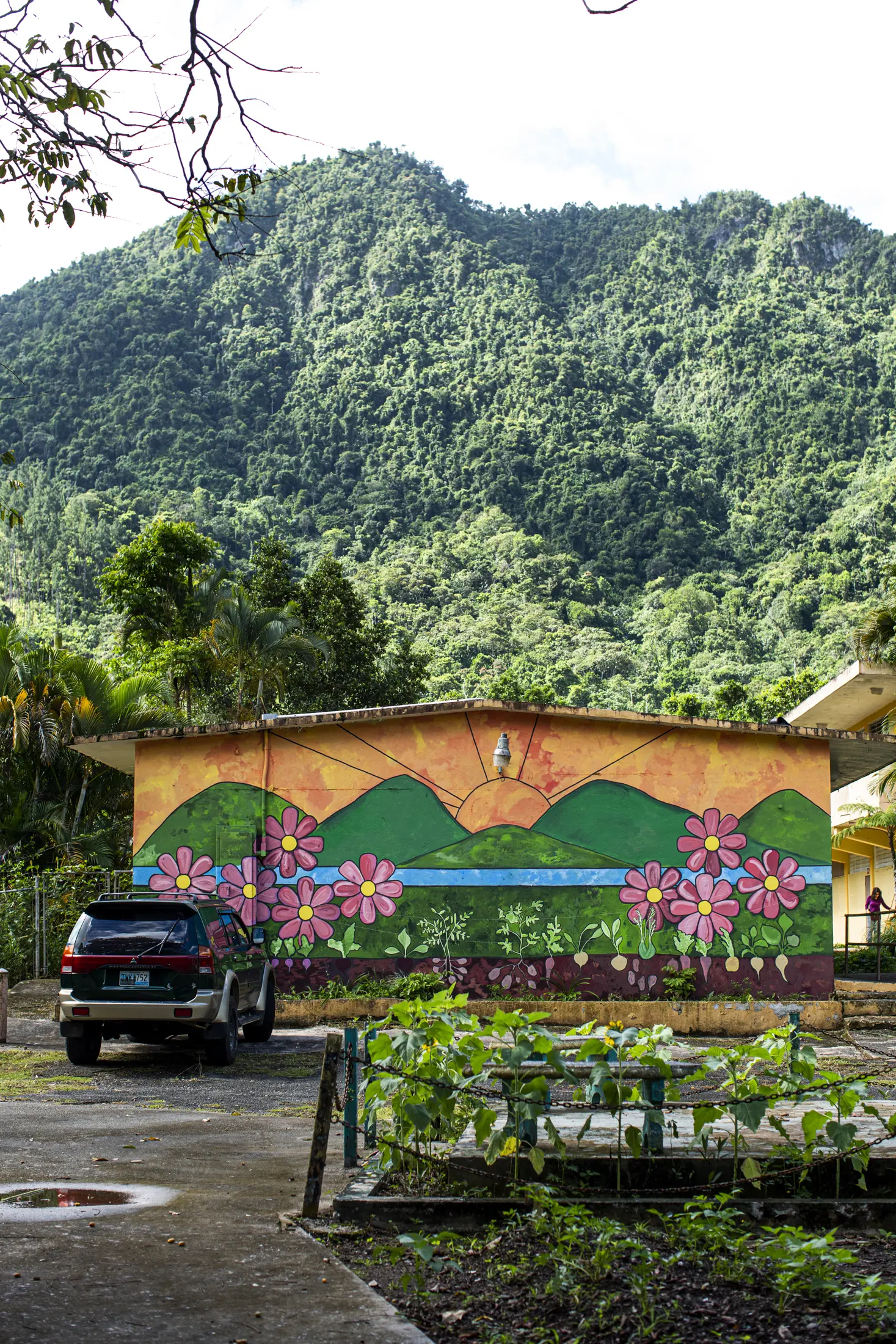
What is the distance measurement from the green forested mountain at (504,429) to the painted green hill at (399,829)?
45587mm

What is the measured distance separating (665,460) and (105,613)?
48.0m

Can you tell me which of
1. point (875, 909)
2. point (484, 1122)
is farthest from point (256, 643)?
point (484, 1122)

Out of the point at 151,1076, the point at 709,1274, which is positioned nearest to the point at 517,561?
the point at 151,1076

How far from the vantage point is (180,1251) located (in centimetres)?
569

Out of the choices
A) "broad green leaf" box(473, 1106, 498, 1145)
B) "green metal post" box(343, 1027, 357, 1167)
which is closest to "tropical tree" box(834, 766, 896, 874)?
"green metal post" box(343, 1027, 357, 1167)

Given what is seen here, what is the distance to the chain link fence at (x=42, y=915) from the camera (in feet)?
65.5

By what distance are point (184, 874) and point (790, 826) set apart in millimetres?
7848

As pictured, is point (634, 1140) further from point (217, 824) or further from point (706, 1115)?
point (217, 824)

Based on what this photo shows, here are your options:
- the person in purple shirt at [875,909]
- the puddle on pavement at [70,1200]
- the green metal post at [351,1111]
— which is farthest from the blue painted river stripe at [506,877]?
the person in purple shirt at [875,909]

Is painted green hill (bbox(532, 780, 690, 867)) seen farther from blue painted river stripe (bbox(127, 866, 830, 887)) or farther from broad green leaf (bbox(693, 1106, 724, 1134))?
broad green leaf (bbox(693, 1106, 724, 1134))

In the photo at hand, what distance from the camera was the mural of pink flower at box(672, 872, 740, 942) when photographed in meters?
16.8

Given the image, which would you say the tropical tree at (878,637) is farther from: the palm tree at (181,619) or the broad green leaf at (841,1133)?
the broad green leaf at (841,1133)

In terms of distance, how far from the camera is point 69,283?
114m

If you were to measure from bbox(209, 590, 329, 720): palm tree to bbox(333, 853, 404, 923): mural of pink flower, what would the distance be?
16110mm
